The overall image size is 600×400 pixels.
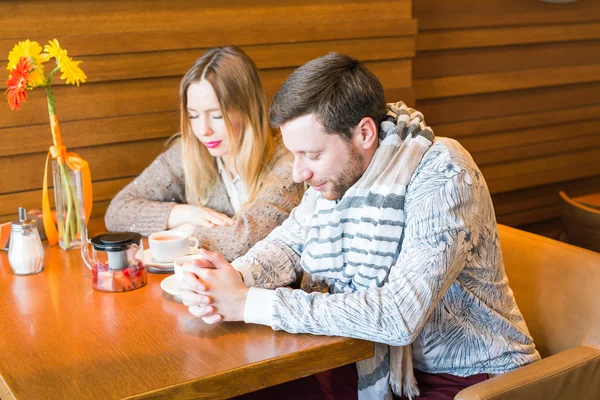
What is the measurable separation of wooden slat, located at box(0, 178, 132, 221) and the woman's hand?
15.1 inches

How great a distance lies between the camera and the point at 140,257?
6.29 ft

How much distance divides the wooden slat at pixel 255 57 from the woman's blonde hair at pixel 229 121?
24 cm

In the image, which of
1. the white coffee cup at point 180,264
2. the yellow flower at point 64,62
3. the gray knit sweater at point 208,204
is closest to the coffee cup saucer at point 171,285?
the white coffee cup at point 180,264

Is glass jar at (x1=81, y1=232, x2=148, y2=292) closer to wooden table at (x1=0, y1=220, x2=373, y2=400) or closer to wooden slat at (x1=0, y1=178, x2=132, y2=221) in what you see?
wooden table at (x1=0, y1=220, x2=373, y2=400)

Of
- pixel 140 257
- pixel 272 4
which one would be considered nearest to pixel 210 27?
pixel 272 4

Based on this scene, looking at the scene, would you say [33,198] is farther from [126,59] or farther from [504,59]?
[504,59]

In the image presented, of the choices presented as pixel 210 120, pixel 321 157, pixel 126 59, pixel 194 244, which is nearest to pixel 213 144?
pixel 210 120

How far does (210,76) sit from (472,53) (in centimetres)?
163

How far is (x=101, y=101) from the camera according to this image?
2.58 m

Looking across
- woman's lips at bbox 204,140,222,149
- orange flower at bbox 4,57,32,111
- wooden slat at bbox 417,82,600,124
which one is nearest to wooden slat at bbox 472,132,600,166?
wooden slat at bbox 417,82,600,124

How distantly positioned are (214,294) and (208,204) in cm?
93

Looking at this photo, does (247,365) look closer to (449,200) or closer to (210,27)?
(449,200)

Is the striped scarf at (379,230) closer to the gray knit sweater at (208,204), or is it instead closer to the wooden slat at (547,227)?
the gray knit sweater at (208,204)

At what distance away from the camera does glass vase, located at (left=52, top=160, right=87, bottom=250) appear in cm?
224
